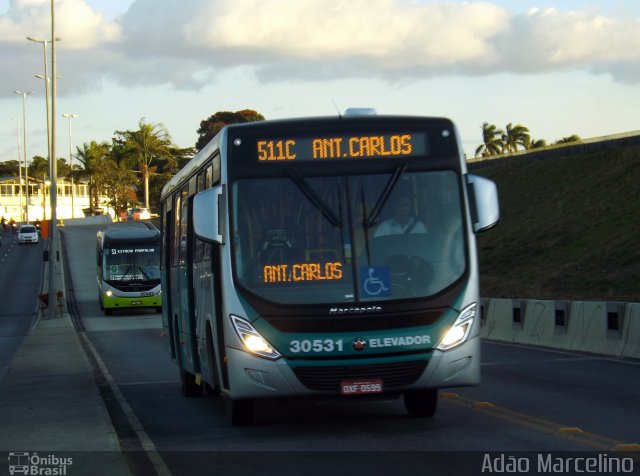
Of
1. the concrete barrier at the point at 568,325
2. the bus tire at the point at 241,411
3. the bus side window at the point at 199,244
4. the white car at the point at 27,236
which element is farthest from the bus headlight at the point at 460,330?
the white car at the point at 27,236

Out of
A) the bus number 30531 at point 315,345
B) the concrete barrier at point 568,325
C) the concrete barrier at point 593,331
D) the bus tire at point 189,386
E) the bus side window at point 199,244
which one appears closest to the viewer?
the bus number 30531 at point 315,345

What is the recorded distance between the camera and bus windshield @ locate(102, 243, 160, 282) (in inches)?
1711

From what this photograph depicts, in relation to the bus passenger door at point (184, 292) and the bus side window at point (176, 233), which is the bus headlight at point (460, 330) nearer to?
the bus passenger door at point (184, 292)

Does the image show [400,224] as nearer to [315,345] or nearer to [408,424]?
[315,345]

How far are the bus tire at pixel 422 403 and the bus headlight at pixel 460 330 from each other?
3.92 ft

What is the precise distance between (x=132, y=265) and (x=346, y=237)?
33681 mm

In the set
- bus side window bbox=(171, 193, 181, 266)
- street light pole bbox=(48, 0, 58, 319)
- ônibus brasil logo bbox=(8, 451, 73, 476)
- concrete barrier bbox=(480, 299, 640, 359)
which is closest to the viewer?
ônibus brasil logo bbox=(8, 451, 73, 476)

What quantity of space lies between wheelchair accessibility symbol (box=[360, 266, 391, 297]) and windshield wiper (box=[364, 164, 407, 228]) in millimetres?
424

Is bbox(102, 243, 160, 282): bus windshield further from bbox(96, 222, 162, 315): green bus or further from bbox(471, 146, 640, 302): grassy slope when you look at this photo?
bbox(471, 146, 640, 302): grassy slope

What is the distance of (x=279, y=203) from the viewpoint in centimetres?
1090

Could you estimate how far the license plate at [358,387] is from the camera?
34.7 feet

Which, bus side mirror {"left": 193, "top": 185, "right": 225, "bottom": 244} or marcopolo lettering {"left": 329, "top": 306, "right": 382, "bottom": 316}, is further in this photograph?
bus side mirror {"left": 193, "top": 185, "right": 225, "bottom": 244}

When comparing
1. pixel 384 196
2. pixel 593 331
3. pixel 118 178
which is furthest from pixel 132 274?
pixel 118 178

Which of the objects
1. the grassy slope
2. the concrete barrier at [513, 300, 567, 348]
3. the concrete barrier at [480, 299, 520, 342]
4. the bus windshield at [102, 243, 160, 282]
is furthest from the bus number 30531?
the bus windshield at [102, 243, 160, 282]
